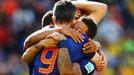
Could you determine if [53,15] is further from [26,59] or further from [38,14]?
[38,14]

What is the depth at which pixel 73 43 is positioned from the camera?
5.77 metres

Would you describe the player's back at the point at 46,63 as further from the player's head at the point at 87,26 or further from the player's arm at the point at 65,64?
the player's head at the point at 87,26

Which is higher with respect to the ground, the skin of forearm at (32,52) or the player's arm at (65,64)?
the skin of forearm at (32,52)

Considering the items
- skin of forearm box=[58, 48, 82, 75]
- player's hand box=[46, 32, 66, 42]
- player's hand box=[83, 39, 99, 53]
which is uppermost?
player's hand box=[46, 32, 66, 42]

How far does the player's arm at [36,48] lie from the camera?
578 cm

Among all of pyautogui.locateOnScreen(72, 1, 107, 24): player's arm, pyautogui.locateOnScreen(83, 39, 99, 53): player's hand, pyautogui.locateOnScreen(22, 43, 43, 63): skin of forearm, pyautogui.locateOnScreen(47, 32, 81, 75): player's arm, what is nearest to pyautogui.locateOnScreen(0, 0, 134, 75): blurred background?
pyautogui.locateOnScreen(72, 1, 107, 24): player's arm

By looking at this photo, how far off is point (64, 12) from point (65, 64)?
1.50ft

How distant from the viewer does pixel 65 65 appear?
564 centimetres

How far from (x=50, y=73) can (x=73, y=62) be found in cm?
22

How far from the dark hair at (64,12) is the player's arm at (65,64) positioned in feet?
0.74

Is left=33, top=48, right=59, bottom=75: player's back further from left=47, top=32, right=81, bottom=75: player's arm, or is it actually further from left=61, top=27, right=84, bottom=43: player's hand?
left=61, top=27, right=84, bottom=43: player's hand

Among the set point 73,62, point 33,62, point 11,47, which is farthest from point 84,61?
point 11,47

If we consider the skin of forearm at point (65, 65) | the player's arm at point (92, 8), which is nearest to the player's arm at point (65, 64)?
the skin of forearm at point (65, 65)

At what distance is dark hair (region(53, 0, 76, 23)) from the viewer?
→ 575 cm
